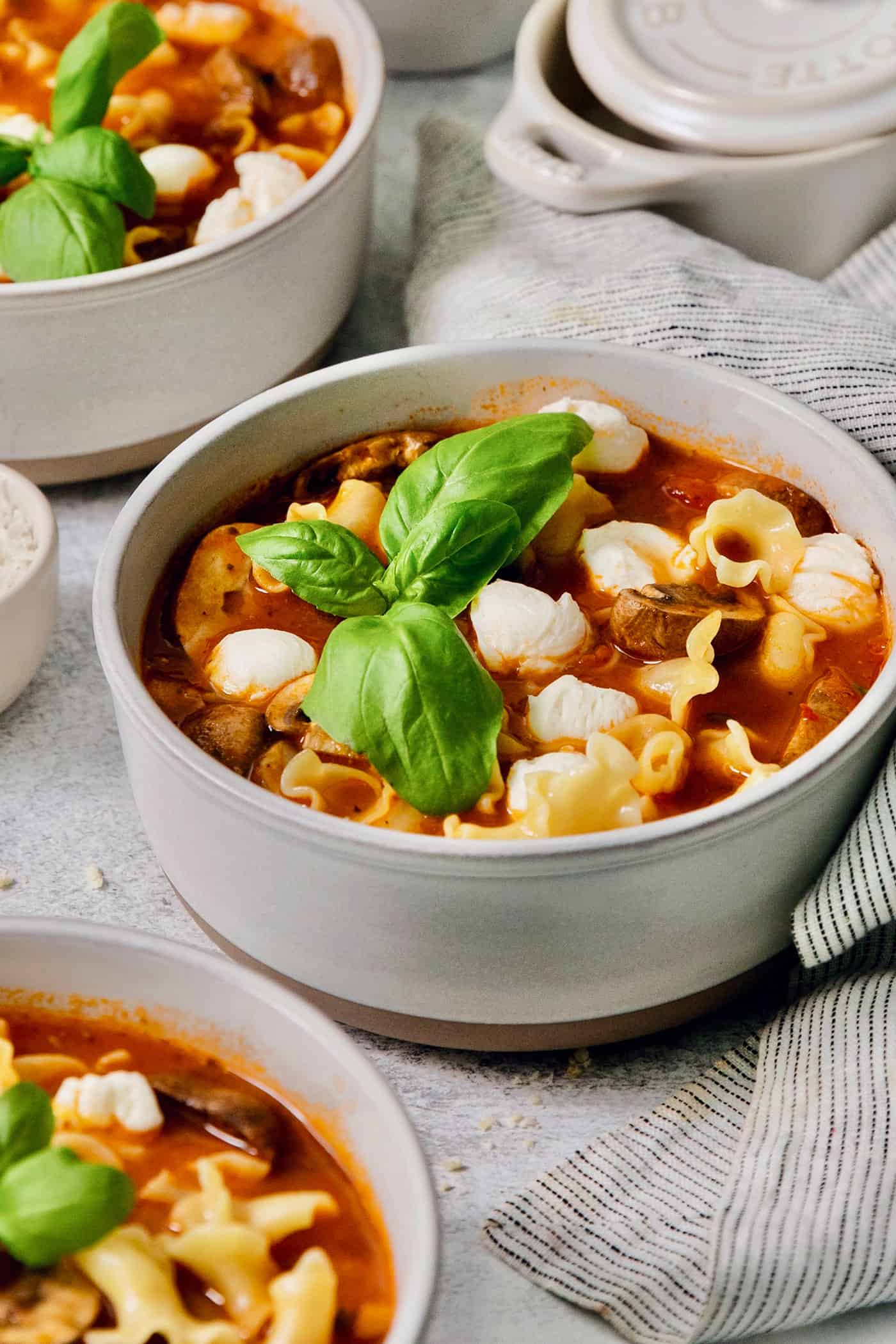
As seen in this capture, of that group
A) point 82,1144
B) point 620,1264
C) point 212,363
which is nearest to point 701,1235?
point 620,1264

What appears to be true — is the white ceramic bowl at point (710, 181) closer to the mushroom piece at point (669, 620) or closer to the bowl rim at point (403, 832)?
the bowl rim at point (403, 832)

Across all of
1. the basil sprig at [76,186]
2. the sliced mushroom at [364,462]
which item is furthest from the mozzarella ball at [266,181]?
the sliced mushroom at [364,462]

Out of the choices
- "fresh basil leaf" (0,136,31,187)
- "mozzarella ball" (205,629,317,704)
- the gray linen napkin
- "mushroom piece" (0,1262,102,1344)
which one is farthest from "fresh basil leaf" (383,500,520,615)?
"fresh basil leaf" (0,136,31,187)

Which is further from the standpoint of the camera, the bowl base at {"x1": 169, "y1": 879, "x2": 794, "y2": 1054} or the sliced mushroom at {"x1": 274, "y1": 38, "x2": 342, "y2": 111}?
the sliced mushroom at {"x1": 274, "y1": 38, "x2": 342, "y2": 111}

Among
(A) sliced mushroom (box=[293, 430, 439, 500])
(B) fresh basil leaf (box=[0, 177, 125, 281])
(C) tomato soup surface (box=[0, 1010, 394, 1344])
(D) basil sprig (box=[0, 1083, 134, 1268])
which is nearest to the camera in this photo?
(D) basil sprig (box=[0, 1083, 134, 1268])

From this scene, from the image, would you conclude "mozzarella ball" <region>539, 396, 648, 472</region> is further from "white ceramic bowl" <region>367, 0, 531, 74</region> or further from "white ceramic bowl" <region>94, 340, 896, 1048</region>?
"white ceramic bowl" <region>367, 0, 531, 74</region>
